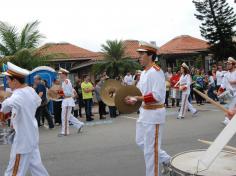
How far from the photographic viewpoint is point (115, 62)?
1143 inches

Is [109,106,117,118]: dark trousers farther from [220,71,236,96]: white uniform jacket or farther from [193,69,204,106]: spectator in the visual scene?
[220,71,236,96]: white uniform jacket

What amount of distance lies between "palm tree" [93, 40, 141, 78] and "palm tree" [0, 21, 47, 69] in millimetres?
7967

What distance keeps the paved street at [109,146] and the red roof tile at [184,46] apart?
74.2 feet

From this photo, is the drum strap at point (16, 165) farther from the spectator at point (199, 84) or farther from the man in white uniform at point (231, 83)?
the spectator at point (199, 84)

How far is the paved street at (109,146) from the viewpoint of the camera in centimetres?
678


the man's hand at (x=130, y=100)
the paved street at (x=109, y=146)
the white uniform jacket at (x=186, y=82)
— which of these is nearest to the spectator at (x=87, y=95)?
the paved street at (x=109, y=146)

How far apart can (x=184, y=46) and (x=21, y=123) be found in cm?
3529

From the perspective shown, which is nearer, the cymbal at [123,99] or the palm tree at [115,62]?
the cymbal at [123,99]

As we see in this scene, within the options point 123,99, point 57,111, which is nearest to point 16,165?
point 123,99

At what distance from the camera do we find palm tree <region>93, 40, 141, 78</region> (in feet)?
93.3

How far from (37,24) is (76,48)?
49.9ft

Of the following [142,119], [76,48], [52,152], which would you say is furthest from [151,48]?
[76,48]

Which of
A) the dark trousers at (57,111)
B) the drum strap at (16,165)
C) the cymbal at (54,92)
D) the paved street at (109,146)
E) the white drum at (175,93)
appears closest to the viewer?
the drum strap at (16,165)

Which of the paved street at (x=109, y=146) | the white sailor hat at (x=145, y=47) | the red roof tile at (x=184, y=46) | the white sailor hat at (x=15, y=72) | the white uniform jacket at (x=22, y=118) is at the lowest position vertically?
the paved street at (x=109, y=146)
